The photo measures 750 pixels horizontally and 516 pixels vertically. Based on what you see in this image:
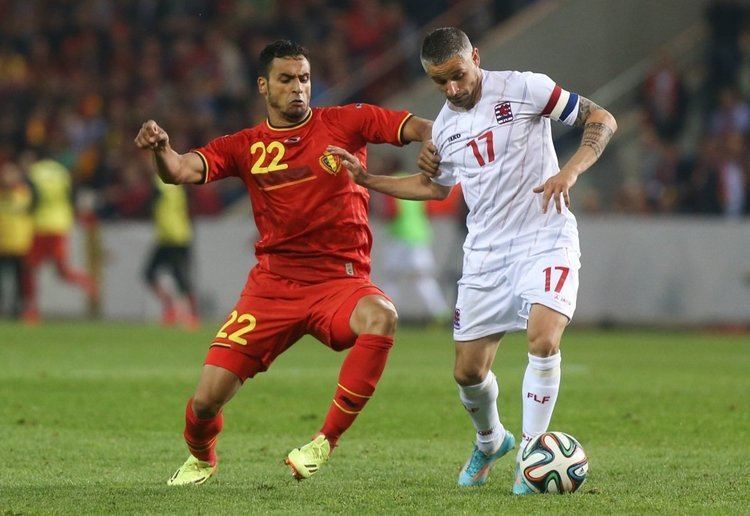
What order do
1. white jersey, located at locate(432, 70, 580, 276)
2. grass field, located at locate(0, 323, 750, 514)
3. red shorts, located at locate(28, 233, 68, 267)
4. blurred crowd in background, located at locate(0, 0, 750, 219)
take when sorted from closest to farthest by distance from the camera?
1. grass field, located at locate(0, 323, 750, 514)
2. white jersey, located at locate(432, 70, 580, 276)
3. blurred crowd in background, located at locate(0, 0, 750, 219)
4. red shorts, located at locate(28, 233, 68, 267)

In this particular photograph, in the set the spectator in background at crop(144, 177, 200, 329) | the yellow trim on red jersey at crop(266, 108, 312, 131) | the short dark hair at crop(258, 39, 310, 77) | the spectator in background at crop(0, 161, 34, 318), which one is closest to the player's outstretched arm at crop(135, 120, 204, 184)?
the yellow trim on red jersey at crop(266, 108, 312, 131)

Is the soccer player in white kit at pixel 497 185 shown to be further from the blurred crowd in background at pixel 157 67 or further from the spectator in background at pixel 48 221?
the blurred crowd in background at pixel 157 67

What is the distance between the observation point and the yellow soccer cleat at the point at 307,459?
21.2 ft

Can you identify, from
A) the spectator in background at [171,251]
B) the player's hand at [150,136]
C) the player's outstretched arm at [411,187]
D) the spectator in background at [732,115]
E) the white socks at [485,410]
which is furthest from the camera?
the spectator in background at [732,115]

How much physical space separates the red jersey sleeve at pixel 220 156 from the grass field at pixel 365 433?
1.52 meters

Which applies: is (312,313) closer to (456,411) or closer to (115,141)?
(456,411)

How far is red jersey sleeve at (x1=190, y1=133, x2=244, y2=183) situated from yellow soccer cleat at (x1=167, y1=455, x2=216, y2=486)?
1391 mm

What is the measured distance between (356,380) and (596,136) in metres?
1.61

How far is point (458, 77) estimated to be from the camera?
698 cm

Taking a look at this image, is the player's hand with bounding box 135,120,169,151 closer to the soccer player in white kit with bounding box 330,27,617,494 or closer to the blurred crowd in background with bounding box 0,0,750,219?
the soccer player in white kit with bounding box 330,27,617,494

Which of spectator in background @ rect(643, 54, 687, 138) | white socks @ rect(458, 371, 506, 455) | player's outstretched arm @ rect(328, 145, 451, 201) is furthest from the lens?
spectator in background @ rect(643, 54, 687, 138)

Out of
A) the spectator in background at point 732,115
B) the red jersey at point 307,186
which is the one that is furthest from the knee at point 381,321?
the spectator in background at point 732,115

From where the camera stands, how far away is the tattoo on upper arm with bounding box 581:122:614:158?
691 cm

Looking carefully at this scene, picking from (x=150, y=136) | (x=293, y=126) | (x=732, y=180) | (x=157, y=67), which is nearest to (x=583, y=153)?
(x=293, y=126)
